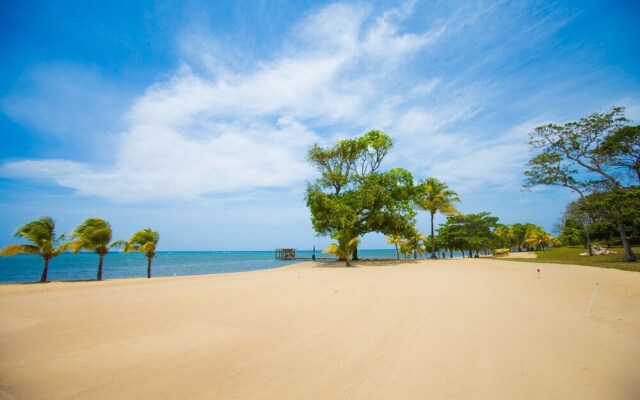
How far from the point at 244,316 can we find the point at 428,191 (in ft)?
107

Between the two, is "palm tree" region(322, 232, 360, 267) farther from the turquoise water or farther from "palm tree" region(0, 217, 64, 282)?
"palm tree" region(0, 217, 64, 282)

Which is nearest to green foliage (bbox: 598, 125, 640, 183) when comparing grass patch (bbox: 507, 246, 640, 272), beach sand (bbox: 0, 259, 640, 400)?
grass patch (bbox: 507, 246, 640, 272)

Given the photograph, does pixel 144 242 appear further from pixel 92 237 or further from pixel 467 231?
pixel 467 231

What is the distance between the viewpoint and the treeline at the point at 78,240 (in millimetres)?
15827

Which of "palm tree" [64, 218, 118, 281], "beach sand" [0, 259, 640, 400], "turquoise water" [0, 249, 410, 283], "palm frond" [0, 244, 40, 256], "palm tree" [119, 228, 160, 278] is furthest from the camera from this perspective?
"turquoise water" [0, 249, 410, 283]

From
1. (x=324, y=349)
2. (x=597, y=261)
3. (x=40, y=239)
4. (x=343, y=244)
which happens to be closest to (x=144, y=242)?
(x=40, y=239)

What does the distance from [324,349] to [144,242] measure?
20024 millimetres

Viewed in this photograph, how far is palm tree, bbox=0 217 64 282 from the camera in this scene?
15703 millimetres

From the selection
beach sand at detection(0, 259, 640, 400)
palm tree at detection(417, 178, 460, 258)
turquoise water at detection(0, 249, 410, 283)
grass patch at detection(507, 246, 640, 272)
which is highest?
palm tree at detection(417, 178, 460, 258)

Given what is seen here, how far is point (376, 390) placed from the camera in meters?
3.37

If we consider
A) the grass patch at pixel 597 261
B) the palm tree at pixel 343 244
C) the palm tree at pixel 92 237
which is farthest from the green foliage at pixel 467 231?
the palm tree at pixel 92 237

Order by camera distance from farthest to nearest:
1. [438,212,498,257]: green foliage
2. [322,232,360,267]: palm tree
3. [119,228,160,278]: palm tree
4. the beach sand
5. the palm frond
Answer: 1. [438,212,498,257]: green foliage
2. [322,232,360,267]: palm tree
3. [119,228,160,278]: palm tree
4. the palm frond
5. the beach sand

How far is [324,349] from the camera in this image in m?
4.64

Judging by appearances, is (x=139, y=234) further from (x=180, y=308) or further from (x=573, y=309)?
(x=573, y=309)
